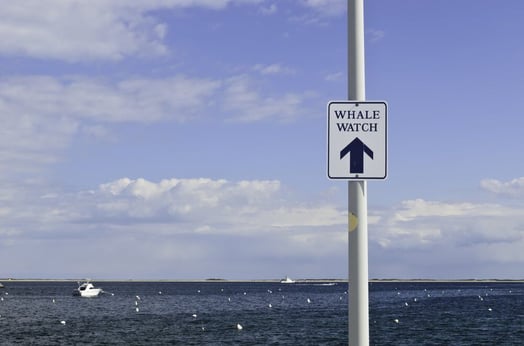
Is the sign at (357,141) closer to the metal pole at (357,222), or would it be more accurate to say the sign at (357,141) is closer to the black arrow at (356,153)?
the black arrow at (356,153)

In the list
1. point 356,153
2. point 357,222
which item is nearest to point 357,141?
point 356,153

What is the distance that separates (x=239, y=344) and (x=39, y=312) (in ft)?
222

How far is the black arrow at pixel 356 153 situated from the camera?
644cm

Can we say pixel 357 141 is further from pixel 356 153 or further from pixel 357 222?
pixel 357 222

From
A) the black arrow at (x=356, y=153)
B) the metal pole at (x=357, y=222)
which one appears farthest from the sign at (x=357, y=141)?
the metal pole at (x=357, y=222)

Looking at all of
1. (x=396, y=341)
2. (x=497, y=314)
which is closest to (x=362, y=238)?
(x=396, y=341)

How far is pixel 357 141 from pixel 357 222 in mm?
699

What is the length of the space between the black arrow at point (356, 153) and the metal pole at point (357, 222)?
13 centimetres

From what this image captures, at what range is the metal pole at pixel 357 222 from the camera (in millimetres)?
6383

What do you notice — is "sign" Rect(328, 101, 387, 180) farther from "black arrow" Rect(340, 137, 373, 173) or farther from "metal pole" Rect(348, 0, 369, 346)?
"metal pole" Rect(348, 0, 369, 346)

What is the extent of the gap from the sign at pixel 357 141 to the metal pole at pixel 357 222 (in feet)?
0.38

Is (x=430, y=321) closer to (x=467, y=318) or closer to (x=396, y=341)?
(x=467, y=318)

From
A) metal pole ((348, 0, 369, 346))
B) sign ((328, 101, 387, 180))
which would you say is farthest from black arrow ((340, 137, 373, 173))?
metal pole ((348, 0, 369, 346))

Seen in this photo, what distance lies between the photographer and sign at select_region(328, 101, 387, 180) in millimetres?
6434
